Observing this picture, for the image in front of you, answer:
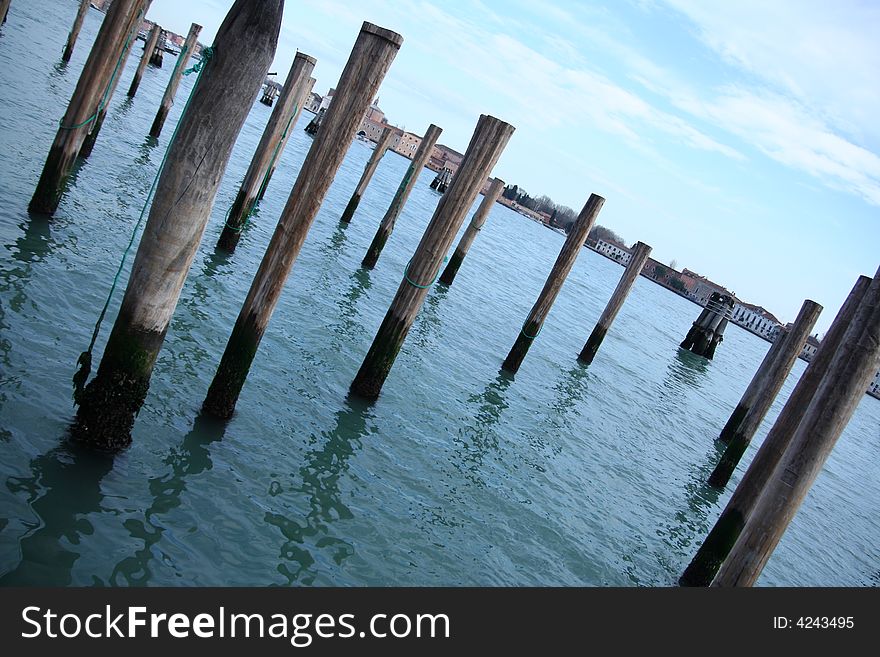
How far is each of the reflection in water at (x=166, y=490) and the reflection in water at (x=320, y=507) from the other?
58 centimetres

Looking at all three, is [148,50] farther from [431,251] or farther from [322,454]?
[322,454]

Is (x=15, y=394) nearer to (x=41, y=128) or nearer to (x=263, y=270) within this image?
(x=263, y=270)

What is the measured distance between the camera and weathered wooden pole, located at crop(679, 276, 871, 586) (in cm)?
538

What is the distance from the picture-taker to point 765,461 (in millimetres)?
5449

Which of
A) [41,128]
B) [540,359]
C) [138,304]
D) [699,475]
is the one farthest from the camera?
[540,359]

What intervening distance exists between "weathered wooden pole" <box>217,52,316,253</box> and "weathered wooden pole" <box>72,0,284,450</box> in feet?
21.0

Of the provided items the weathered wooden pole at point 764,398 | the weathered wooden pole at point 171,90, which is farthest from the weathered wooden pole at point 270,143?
the weathered wooden pole at point 764,398

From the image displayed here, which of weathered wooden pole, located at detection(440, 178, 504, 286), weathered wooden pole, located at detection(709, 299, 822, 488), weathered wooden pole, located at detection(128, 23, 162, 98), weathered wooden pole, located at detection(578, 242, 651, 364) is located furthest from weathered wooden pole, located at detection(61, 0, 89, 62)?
weathered wooden pole, located at detection(709, 299, 822, 488)

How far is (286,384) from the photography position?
6.68 meters

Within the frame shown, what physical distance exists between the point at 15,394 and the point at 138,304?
4.28 ft
